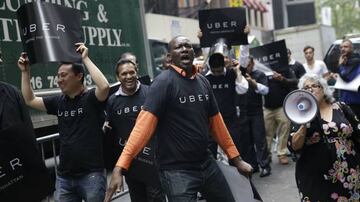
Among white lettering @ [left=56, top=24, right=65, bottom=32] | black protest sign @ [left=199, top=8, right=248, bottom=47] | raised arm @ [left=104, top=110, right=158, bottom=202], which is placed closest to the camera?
raised arm @ [left=104, top=110, right=158, bottom=202]

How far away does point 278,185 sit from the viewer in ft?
24.0

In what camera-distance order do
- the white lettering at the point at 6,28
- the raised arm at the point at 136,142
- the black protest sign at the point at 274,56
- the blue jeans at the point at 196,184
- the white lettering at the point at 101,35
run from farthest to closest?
the black protest sign at the point at 274,56 < the white lettering at the point at 101,35 < the white lettering at the point at 6,28 < the blue jeans at the point at 196,184 < the raised arm at the point at 136,142

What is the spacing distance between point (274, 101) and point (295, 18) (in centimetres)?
3786

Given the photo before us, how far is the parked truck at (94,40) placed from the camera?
5672 millimetres

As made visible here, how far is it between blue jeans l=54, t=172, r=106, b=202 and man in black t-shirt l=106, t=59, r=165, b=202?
49 cm

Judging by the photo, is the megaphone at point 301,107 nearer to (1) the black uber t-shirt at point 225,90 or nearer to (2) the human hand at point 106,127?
(2) the human hand at point 106,127

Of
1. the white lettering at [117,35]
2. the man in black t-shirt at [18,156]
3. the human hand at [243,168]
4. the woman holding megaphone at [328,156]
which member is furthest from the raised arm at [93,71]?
the white lettering at [117,35]

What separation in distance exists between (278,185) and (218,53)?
2.13m

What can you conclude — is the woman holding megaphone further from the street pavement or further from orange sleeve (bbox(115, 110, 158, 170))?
the street pavement

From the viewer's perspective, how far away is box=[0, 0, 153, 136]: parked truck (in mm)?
5672

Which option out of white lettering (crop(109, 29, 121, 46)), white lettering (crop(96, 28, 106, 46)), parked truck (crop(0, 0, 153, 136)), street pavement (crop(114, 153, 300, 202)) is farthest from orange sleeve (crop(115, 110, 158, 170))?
white lettering (crop(109, 29, 121, 46))

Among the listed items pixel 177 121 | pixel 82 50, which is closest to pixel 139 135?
pixel 177 121

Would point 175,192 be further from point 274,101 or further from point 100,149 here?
point 274,101

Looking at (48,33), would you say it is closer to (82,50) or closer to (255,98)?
(82,50)
